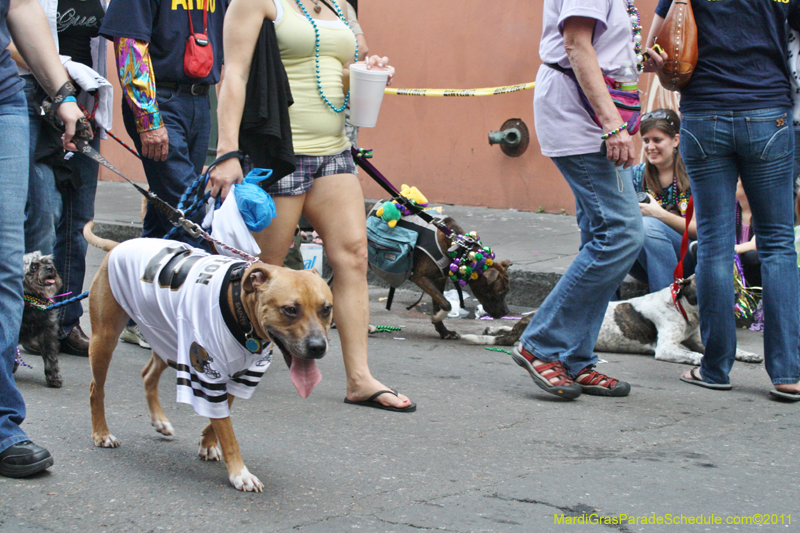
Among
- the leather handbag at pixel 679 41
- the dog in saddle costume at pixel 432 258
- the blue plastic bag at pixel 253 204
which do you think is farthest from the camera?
the dog in saddle costume at pixel 432 258

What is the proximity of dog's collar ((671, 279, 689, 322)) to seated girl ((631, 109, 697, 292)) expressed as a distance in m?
0.56

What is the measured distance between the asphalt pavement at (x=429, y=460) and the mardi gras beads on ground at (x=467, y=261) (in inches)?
37.7

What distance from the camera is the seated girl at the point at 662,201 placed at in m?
5.75

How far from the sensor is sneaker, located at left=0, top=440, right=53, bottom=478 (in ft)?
9.05

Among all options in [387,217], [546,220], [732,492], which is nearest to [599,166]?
[732,492]

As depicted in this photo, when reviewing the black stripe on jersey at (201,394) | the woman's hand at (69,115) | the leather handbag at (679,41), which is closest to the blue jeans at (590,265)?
the leather handbag at (679,41)

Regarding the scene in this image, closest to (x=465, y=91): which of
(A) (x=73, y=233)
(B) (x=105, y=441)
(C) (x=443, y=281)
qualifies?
(C) (x=443, y=281)

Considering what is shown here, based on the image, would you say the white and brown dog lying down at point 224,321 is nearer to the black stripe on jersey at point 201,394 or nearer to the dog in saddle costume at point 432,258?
the black stripe on jersey at point 201,394

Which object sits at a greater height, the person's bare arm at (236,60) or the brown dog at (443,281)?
the person's bare arm at (236,60)

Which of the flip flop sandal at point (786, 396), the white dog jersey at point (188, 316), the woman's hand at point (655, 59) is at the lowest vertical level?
the flip flop sandal at point (786, 396)

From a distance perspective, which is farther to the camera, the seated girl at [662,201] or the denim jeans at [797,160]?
the seated girl at [662,201]

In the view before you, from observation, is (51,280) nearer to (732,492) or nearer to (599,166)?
(599,166)

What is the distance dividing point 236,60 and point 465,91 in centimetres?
702

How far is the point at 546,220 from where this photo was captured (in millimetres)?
9281
